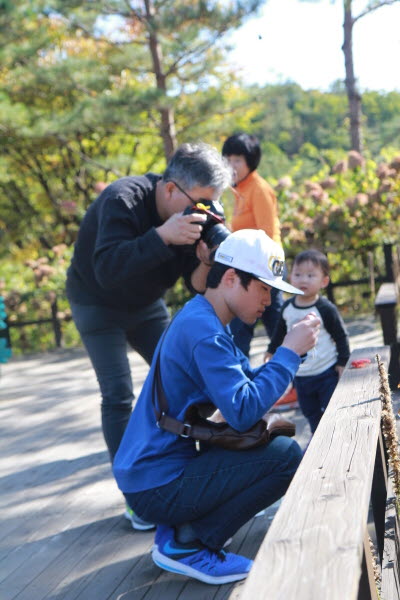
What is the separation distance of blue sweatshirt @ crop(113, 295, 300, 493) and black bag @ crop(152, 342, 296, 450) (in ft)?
0.11

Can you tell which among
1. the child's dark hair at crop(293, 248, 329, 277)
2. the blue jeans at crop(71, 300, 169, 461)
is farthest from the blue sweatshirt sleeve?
the child's dark hair at crop(293, 248, 329, 277)

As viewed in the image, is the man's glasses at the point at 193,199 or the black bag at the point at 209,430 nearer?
the black bag at the point at 209,430

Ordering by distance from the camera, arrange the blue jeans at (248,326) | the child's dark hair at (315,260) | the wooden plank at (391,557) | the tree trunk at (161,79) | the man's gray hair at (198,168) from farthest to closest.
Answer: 1. the tree trunk at (161,79)
2. the blue jeans at (248,326)
3. the child's dark hair at (315,260)
4. the man's gray hair at (198,168)
5. the wooden plank at (391,557)

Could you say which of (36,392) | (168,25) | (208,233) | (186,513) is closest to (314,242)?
(36,392)

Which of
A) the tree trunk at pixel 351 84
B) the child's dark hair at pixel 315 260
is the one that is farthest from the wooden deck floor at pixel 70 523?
the tree trunk at pixel 351 84

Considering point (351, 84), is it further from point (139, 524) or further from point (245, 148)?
point (139, 524)

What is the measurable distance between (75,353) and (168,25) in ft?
19.3

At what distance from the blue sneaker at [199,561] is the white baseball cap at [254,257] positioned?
103cm

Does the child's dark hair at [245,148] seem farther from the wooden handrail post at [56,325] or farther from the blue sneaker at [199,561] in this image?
the wooden handrail post at [56,325]

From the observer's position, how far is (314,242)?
9.91 m

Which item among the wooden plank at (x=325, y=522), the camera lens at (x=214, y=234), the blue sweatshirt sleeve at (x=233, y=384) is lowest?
the wooden plank at (x=325, y=522)

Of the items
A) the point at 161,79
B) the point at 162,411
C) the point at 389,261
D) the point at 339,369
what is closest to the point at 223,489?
the point at 162,411

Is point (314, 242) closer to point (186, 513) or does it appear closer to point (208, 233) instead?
point (208, 233)

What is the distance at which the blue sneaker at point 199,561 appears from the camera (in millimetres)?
2805
